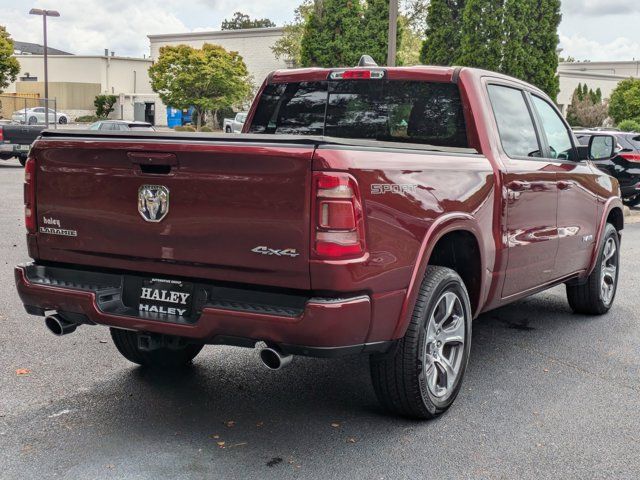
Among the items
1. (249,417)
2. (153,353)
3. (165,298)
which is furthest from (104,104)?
(165,298)

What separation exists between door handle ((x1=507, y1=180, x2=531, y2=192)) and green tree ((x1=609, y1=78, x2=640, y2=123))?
43569mm

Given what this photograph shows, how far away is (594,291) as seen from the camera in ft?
23.3

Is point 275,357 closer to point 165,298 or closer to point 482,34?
point 165,298

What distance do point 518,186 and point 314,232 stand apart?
6.98ft

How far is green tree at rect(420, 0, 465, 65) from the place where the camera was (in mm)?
27875

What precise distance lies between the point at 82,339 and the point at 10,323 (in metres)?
0.76

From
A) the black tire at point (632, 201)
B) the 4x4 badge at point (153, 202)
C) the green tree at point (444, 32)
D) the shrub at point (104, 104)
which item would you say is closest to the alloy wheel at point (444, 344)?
the 4x4 badge at point (153, 202)

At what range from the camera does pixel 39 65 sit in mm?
76750

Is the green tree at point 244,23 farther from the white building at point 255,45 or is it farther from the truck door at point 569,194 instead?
the truck door at point 569,194

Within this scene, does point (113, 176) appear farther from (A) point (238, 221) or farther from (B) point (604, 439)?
(B) point (604, 439)

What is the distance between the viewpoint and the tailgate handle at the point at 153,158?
12.8 feet

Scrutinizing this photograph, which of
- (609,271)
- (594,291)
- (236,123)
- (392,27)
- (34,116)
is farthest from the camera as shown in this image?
(34,116)

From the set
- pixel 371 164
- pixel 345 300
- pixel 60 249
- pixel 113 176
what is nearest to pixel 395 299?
pixel 345 300

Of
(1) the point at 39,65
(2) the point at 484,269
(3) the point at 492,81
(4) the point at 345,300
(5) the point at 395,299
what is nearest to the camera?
(4) the point at 345,300
